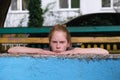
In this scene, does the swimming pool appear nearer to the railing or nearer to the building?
the railing

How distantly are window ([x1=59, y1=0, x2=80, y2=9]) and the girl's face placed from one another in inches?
746

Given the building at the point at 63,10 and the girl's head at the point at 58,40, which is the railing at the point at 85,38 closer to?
the girl's head at the point at 58,40

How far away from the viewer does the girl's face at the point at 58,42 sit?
409 centimetres

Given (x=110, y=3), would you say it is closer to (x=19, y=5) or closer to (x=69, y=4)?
(x=69, y=4)

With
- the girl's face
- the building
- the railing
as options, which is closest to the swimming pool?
the girl's face

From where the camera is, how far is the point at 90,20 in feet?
32.4

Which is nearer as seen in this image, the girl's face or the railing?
the girl's face

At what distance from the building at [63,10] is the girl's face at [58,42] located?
58.7 feet

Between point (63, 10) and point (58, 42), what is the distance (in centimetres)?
1876

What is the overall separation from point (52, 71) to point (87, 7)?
19.2m

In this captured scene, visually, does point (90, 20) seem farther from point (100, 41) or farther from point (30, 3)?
point (30, 3)

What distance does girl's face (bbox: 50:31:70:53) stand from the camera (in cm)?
409

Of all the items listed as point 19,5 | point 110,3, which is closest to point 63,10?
point 110,3

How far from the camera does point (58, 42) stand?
4.11 metres
